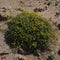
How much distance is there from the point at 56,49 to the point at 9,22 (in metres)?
2.76

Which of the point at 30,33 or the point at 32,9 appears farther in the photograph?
the point at 32,9

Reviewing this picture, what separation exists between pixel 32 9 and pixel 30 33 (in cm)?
343

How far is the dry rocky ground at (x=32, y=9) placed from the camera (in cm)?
1266

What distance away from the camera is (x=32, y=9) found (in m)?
16.0

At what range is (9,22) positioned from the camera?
13.5 m

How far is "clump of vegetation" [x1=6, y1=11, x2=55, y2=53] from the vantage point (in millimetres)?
12719

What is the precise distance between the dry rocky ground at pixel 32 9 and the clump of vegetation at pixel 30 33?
353 millimetres

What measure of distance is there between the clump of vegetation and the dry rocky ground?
353 millimetres

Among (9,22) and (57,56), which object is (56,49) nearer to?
(57,56)

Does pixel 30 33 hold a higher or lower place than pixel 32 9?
lower

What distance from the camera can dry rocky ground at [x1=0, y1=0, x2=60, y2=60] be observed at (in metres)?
12.7

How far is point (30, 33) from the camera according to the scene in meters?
12.9

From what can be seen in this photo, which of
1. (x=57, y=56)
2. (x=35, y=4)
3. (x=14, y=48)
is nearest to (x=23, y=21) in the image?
(x=14, y=48)

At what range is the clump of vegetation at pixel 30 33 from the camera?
41.7 ft
